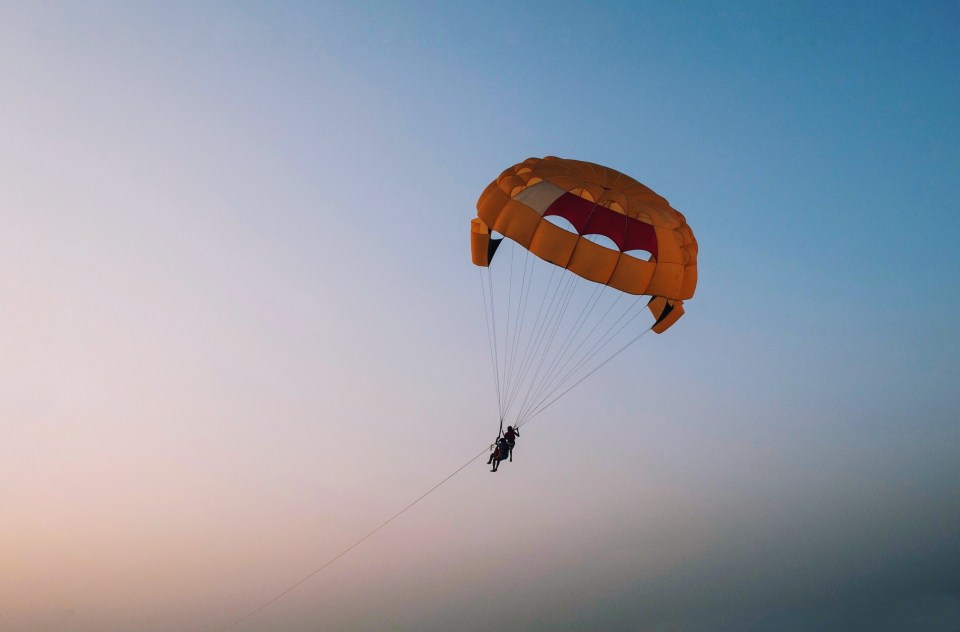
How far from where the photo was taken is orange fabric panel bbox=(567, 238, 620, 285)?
19.0 metres

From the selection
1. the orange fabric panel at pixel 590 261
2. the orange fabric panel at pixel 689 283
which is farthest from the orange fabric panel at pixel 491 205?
the orange fabric panel at pixel 689 283

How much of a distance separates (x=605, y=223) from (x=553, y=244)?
1.60 meters

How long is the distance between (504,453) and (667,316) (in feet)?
21.9

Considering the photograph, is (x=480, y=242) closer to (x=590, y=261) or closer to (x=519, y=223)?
(x=519, y=223)

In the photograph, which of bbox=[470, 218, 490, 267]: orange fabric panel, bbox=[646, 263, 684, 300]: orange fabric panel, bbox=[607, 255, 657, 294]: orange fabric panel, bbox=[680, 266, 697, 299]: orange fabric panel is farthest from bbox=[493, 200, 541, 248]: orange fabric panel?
bbox=[680, 266, 697, 299]: orange fabric panel

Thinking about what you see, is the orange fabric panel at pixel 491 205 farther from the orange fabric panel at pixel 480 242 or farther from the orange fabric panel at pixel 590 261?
the orange fabric panel at pixel 590 261

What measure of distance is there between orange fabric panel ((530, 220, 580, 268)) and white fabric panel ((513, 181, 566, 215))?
449mm

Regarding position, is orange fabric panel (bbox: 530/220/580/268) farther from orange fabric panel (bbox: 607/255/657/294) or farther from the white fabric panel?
orange fabric panel (bbox: 607/255/657/294)

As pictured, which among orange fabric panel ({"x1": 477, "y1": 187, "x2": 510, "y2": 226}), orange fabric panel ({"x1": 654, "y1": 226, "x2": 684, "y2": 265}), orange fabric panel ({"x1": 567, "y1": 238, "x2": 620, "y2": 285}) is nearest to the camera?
orange fabric panel ({"x1": 567, "y1": 238, "x2": 620, "y2": 285})

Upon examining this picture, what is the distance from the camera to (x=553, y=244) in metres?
19.1

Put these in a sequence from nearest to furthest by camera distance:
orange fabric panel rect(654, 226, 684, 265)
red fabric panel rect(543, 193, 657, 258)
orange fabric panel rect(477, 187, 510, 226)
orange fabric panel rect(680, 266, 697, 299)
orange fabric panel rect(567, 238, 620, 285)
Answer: orange fabric panel rect(567, 238, 620, 285), red fabric panel rect(543, 193, 657, 258), orange fabric panel rect(654, 226, 684, 265), orange fabric panel rect(477, 187, 510, 226), orange fabric panel rect(680, 266, 697, 299)

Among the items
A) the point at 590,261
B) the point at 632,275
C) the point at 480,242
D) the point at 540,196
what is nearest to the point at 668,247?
the point at 632,275

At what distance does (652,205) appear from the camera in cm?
2030

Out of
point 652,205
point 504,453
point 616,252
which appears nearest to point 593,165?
point 652,205
